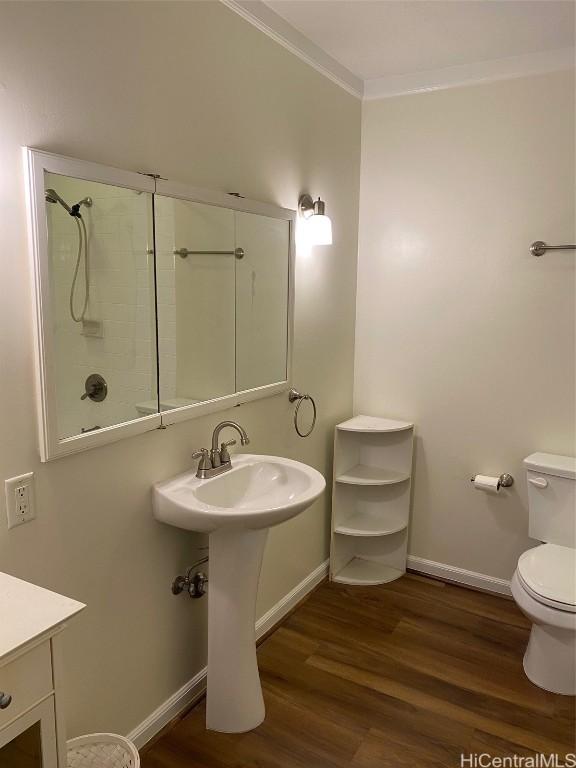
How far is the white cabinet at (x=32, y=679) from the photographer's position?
114 cm

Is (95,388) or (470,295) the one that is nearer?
(95,388)

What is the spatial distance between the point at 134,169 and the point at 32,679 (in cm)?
137

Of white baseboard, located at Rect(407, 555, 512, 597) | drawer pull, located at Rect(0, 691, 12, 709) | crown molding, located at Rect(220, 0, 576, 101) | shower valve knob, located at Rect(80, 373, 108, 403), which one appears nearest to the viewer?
drawer pull, located at Rect(0, 691, 12, 709)

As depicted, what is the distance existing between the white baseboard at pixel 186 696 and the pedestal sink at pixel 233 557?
130mm

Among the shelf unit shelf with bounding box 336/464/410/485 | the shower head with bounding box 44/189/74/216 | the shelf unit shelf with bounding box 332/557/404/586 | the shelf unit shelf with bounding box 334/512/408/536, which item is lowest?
the shelf unit shelf with bounding box 332/557/404/586

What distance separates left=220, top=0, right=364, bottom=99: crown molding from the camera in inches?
85.2

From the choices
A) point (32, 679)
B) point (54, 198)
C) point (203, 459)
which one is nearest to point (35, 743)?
point (32, 679)

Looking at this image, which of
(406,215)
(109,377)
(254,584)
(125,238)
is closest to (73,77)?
(125,238)

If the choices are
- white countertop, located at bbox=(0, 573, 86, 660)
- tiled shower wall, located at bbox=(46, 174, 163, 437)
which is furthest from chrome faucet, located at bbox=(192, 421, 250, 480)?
white countertop, located at bbox=(0, 573, 86, 660)

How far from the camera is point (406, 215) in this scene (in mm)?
3045

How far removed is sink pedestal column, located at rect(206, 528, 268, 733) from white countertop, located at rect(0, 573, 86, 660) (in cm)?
74

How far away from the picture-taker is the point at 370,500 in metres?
3.30

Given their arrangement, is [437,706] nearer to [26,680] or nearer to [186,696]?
[186,696]

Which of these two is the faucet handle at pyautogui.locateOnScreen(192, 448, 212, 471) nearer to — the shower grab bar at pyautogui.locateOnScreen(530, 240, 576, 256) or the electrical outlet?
the electrical outlet
